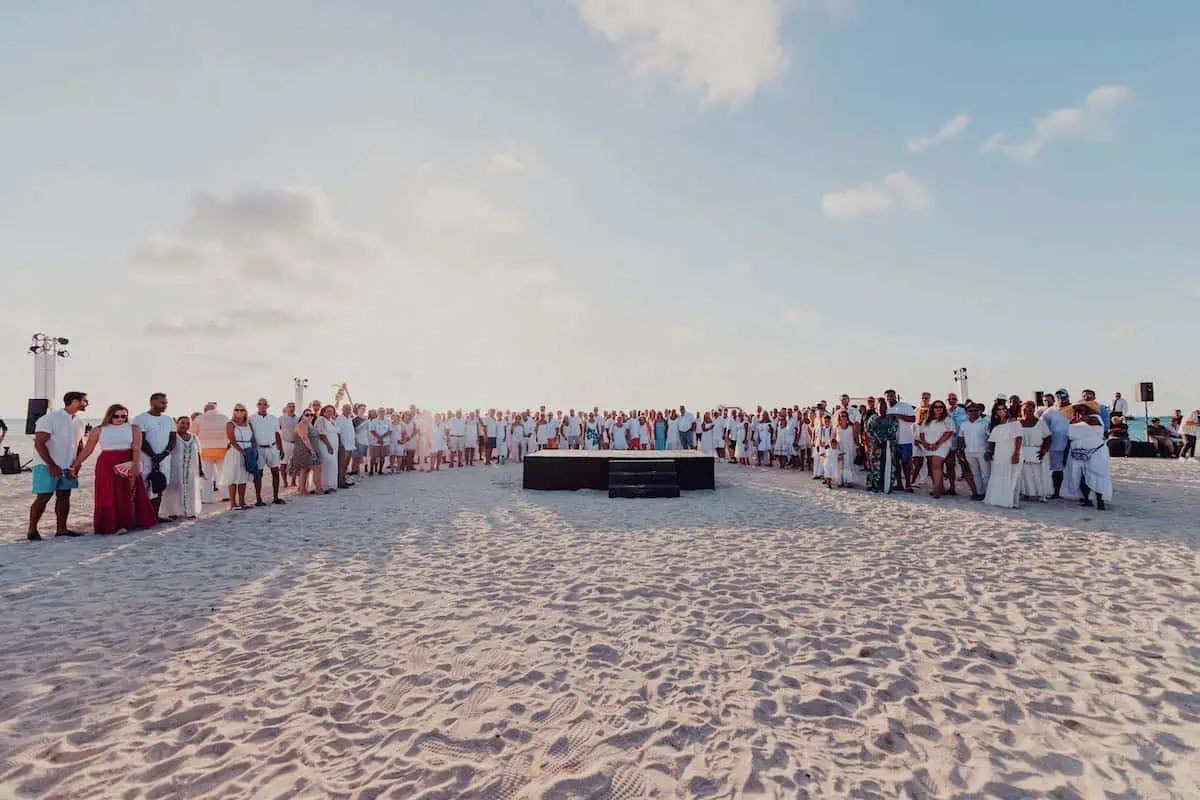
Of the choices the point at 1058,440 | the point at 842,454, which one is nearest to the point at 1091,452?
the point at 1058,440

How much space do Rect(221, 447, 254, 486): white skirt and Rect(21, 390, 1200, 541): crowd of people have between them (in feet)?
0.06

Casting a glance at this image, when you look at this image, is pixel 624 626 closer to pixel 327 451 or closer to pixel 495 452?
pixel 327 451

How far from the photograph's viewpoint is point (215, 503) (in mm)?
10648

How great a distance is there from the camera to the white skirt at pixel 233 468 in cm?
962

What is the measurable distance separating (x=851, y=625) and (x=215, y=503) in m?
11.2

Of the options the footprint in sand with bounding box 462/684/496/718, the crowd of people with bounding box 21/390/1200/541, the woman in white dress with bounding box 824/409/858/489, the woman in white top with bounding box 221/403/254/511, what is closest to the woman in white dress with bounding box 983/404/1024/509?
the crowd of people with bounding box 21/390/1200/541

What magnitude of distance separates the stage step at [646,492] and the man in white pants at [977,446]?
554 cm

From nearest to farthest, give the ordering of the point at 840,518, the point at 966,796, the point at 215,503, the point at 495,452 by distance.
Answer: the point at 966,796, the point at 840,518, the point at 215,503, the point at 495,452

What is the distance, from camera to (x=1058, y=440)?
9.96 m

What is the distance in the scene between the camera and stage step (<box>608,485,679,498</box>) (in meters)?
11.3

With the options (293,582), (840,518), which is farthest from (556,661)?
(840,518)

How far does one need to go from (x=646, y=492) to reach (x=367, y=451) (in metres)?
9.09

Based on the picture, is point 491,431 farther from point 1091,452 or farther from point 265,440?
point 1091,452

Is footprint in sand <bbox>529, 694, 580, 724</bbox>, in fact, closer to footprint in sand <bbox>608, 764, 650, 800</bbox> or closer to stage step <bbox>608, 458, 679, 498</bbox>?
footprint in sand <bbox>608, 764, 650, 800</bbox>
